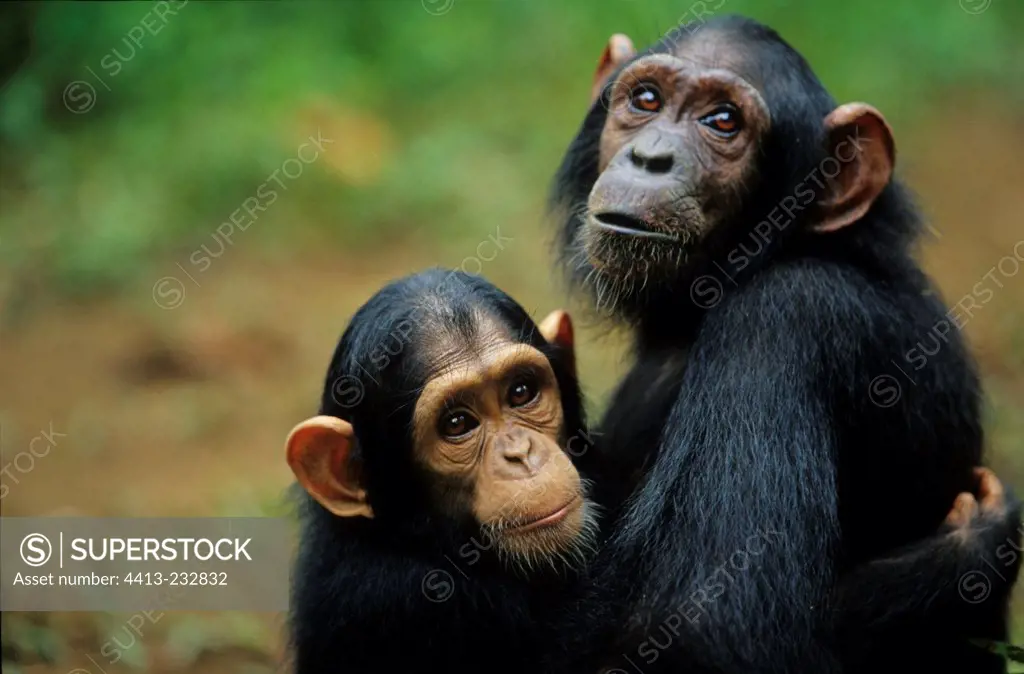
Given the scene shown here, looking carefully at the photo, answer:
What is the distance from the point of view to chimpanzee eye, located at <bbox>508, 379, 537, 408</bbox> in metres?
4.01

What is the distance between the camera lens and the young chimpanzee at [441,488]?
386 cm

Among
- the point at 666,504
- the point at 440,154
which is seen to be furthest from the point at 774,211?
the point at 440,154

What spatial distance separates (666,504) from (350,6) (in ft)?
18.5

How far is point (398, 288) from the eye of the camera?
4.16 meters

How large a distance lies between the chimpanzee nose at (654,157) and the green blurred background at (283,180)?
2471 mm

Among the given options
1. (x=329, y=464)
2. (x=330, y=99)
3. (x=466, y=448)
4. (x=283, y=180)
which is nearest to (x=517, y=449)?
(x=466, y=448)

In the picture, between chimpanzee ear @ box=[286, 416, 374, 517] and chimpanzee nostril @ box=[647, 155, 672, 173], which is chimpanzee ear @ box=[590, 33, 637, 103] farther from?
chimpanzee ear @ box=[286, 416, 374, 517]

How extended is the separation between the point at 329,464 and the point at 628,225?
1183mm

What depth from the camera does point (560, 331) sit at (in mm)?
4418

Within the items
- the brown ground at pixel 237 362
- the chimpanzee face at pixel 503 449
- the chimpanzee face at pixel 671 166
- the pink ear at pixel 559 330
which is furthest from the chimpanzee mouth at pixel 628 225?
the brown ground at pixel 237 362

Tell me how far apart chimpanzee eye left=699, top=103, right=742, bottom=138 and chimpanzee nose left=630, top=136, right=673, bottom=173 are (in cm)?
21

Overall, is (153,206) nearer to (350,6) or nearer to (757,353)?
(350,6)

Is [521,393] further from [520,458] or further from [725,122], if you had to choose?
[725,122]

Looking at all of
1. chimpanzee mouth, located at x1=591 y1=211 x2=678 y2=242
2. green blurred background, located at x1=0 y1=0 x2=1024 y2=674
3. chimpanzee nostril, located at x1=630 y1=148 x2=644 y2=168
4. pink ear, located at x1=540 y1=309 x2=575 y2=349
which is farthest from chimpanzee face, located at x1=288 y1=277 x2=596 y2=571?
green blurred background, located at x1=0 y1=0 x2=1024 y2=674
